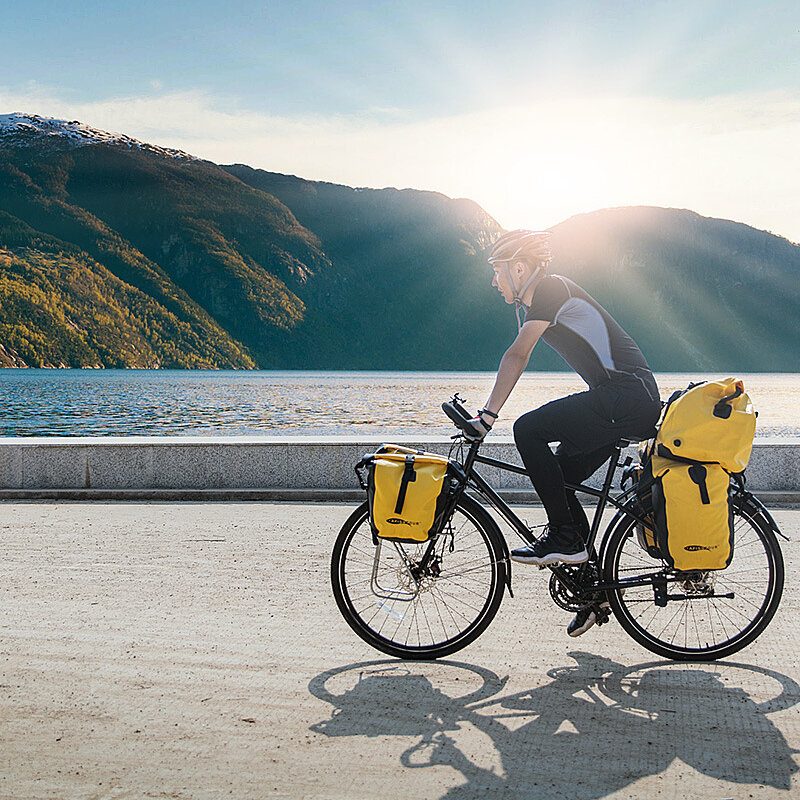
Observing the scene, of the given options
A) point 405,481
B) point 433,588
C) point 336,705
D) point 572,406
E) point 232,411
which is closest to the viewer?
point 336,705

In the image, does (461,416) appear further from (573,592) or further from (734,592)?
(734,592)

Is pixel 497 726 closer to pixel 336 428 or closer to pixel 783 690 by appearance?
pixel 783 690

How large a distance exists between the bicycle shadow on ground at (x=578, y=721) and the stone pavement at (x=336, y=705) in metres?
0.01

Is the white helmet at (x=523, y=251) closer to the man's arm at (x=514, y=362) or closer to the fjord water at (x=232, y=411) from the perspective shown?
the man's arm at (x=514, y=362)

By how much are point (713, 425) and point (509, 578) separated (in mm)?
1090

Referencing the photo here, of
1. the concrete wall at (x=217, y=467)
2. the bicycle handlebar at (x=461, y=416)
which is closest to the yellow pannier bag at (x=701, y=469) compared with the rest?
the bicycle handlebar at (x=461, y=416)

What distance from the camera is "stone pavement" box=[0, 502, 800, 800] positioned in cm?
338

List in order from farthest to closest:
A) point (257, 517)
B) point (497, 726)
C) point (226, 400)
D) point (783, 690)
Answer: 1. point (226, 400)
2. point (257, 517)
3. point (783, 690)
4. point (497, 726)

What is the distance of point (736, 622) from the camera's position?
16.3 ft

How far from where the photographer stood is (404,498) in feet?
15.8

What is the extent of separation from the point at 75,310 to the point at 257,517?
167 m

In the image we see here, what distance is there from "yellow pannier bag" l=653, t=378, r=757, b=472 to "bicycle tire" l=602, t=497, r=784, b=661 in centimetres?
32

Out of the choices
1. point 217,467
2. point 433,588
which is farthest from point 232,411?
point 433,588

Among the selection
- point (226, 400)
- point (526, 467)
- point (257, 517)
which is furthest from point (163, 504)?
point (226, 400)
